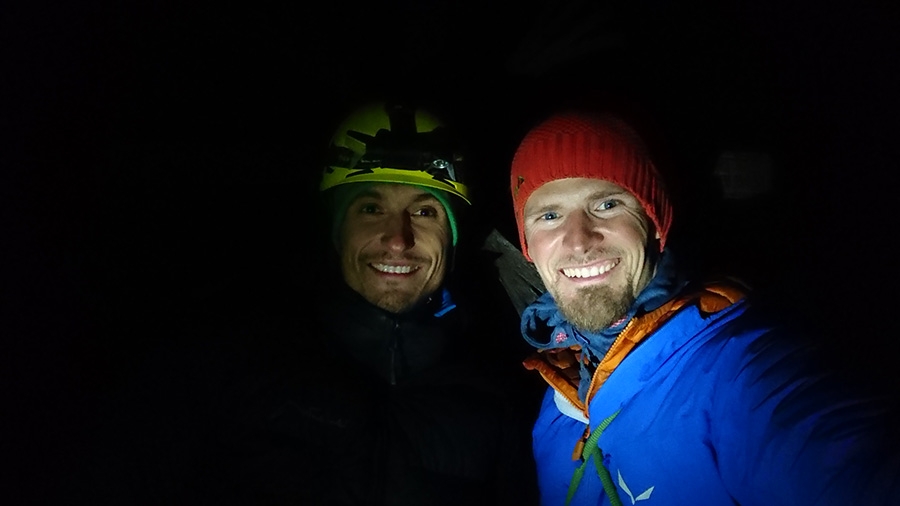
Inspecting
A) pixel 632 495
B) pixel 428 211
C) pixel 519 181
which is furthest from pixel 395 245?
pixel 632 495

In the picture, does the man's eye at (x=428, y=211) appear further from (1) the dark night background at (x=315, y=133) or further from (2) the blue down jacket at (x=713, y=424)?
(2) the blue down jacket at (x=713, y=424)

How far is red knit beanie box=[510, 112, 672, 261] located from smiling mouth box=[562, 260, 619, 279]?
0.32 m

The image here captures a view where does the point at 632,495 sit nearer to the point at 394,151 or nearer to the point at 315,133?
the point at 394,151

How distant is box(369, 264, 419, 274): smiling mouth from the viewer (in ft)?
9.35

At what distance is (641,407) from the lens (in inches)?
76.9

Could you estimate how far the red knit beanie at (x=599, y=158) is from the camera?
2.41 meters

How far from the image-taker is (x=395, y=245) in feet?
9.21

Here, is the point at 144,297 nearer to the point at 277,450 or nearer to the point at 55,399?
the point at 55,399

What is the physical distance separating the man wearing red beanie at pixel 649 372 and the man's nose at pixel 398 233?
593 millimetres

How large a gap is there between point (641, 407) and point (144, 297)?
8.33 feet

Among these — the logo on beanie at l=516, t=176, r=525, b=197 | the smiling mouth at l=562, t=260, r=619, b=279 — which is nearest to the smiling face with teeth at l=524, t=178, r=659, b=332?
the smiling mouth at l=562, t=260, r=619, b=279

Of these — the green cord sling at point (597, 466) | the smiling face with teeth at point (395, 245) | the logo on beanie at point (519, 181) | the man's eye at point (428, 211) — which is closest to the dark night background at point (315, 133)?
the smiling face with teeth at point (395, 245)

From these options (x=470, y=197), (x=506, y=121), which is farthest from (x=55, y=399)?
(x=506, y=121)

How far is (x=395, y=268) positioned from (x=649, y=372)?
138 cm
